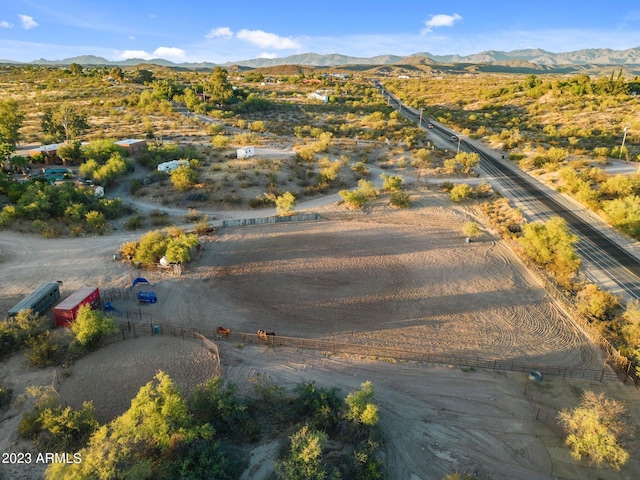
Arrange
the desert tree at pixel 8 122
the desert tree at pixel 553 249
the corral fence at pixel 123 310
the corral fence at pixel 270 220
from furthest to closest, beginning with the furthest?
the desert tree at pixel 8 122 < the corral fence at pixel 270 220 < the desert tree at pixel 553 249 < the corral fence at pixel 123 310

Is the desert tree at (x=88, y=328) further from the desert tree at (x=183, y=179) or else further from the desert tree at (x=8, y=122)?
the desert tree at (x=8, y=122)

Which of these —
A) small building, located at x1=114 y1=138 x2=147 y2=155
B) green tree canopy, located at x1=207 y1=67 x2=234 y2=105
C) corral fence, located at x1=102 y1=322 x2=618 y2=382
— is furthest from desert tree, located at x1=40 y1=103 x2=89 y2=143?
corral fence, located at x1=102 y1=322 x2=618 y2=382

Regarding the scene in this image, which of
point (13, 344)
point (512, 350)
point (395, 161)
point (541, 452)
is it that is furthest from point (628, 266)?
point (13, 344)

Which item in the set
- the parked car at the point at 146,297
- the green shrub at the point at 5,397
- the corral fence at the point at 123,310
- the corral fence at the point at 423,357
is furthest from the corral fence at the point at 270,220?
the green shrub at the point at 5,397

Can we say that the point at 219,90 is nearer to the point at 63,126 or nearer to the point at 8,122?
the point at 63,126

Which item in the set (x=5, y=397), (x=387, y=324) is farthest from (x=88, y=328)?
(x=387, y=324)

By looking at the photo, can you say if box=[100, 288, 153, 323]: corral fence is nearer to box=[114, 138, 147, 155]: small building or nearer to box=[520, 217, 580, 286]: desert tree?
box=[520, 217, 580, 286]: desert tree
